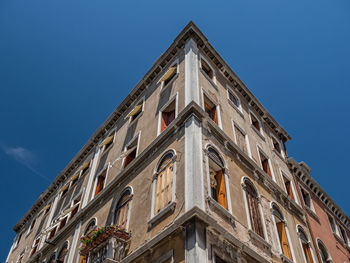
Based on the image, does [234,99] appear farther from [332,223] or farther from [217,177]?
[332,223]

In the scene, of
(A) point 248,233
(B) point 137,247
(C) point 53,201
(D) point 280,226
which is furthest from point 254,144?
(C) point 53,201

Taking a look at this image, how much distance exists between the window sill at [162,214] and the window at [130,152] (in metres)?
5.03

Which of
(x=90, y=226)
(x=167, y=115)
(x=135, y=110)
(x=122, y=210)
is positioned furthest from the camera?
(x=135, y=110)

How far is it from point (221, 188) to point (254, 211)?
1.82 metres

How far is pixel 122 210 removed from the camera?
472 inches

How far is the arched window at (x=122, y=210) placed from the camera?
37.4ft

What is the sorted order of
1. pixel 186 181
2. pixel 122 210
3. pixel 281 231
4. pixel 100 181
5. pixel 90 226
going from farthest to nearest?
pixel 100 181, pixel 90 226, pixel 281 231, pixel 122 210, pixel 186 181

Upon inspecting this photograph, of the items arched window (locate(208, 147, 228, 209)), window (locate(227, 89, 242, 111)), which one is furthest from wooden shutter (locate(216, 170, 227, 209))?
window (locate(227, 89, 242, 111))

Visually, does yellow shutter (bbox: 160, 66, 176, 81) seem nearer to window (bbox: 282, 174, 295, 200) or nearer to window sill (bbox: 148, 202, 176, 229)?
window sill (bbox: 148, 202, 176, 229)

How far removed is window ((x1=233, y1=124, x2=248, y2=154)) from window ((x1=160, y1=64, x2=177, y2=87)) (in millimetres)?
3799

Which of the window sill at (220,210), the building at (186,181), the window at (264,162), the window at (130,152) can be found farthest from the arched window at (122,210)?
the window at (264,162)

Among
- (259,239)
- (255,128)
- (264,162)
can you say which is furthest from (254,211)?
(255,128)

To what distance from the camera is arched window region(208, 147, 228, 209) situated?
33.2ft

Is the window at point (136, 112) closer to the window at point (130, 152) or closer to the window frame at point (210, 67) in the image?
the window at point (130, 152)
